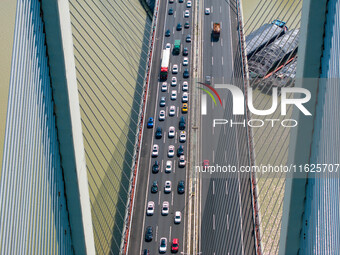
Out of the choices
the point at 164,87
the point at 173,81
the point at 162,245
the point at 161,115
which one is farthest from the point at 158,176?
the point at 173,81

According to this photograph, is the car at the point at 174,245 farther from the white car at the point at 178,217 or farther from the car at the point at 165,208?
the car at the point at 165,208

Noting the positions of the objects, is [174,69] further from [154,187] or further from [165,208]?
[165,208]

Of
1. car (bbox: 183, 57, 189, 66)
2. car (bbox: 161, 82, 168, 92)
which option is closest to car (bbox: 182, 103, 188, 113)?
car (bbox: 161, 82, 168, 92)

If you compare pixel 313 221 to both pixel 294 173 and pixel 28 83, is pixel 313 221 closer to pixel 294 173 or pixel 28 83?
pixel 294 173

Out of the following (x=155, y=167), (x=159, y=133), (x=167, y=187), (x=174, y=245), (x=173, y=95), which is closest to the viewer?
(x=174, y=245)

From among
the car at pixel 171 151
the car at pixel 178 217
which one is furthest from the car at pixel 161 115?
the car at pixel 178 217

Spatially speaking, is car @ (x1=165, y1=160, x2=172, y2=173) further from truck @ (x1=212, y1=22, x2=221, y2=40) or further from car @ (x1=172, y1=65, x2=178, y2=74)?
truck @ (x1=212, y1=22, x2=221, y2=40)

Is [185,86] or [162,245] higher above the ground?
[185,86]

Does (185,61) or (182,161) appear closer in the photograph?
(182,161)
